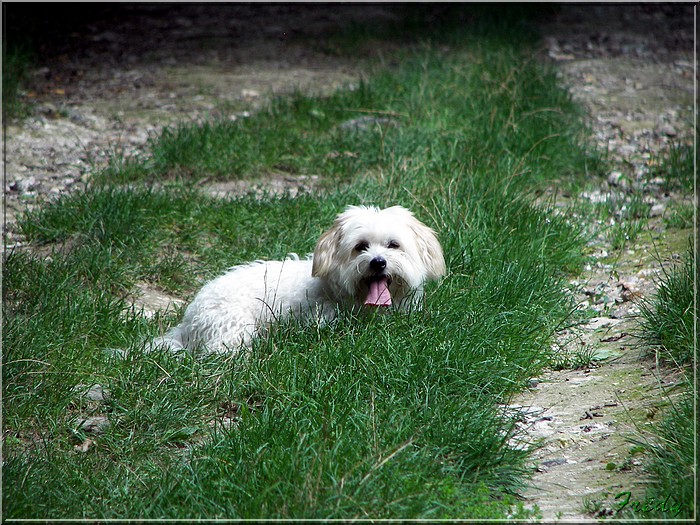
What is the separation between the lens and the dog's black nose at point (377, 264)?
4164 mm

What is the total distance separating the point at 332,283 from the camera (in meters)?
4.45

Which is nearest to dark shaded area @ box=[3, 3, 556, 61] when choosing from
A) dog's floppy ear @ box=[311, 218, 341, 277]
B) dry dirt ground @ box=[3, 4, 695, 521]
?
dry dirt ground @ box=[3, 4, 695, 521]

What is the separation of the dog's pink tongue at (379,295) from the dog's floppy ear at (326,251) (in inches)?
10.6

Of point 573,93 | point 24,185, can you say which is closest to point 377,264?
point 24,185

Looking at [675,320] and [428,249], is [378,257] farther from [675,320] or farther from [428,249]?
[675,320]

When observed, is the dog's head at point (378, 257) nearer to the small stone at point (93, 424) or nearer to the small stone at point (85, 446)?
the small stone at point (93, 424)

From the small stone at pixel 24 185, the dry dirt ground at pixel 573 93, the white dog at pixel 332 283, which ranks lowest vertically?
the small stone at pixel 24 185

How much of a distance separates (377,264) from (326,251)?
335 millimetres

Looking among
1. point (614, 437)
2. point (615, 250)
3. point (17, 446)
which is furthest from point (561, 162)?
point (17, 446)

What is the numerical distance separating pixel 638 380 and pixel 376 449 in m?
1.58

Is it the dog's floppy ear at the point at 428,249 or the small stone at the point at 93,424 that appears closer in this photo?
the small stone at the point at 93,424

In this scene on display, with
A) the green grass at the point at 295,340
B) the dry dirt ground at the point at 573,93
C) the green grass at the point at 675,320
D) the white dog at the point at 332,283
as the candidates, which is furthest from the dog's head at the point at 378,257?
the green grass at the point at 675,320

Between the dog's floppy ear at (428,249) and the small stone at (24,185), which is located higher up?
the dog's floppy ear at (428,249)

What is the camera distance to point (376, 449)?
3086 mm
